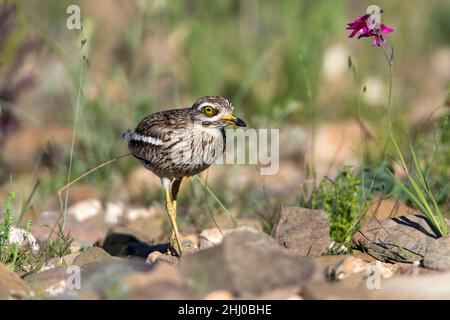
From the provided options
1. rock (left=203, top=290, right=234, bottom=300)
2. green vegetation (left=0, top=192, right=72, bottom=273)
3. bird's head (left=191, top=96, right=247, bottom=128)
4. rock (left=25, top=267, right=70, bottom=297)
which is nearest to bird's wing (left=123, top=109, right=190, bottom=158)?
bird's head (left=191, top=96, right=247, bottom=128)

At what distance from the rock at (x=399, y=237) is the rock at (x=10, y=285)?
2.04 meters

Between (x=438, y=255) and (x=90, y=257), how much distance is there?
2063 millimetres

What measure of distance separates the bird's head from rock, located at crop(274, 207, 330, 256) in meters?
0.72

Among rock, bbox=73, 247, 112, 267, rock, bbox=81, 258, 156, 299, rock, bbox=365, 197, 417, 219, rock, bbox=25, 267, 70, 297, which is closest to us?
rock, bbox=81, 258, 156, 299

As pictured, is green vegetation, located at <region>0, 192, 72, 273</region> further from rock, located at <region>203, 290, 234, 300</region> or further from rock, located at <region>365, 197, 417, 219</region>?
rock, located at <region>365, 197, 417, 219</region>

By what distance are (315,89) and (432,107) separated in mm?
1432

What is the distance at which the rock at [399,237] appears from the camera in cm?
466

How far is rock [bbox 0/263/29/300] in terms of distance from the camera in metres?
4.03

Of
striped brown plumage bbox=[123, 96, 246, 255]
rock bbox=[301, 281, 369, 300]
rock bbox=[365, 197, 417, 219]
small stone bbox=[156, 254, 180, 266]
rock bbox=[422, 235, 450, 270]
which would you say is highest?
striped brown plumage bbox=[123, 96, 246, 255]

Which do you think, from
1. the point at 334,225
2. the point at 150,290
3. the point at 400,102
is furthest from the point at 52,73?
the point at 150,290

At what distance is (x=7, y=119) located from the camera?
7922mm

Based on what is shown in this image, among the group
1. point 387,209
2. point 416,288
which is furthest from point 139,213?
point 416,288

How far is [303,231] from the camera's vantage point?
5.04 meters
